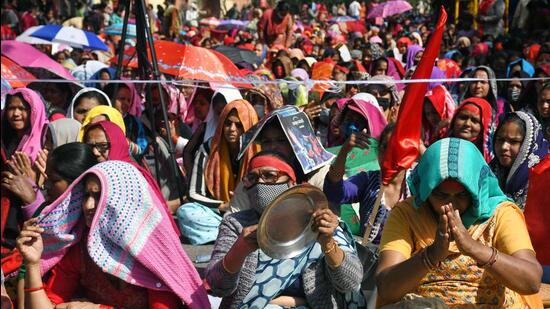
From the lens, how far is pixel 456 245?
11.9 ft

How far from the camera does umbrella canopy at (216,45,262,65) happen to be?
1461 cm

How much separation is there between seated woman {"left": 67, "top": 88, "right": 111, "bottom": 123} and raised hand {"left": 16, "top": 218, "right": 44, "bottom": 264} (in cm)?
417

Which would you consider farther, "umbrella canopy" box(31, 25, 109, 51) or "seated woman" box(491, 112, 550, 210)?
"umbrella canopy" box(31, 25, 109, 51)

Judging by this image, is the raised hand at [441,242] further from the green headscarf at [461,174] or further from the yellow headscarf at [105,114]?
the yellow headscarf at [105,114]

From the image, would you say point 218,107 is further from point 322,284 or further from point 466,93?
point 322,284

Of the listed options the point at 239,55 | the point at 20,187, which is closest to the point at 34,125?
the point at 20,187

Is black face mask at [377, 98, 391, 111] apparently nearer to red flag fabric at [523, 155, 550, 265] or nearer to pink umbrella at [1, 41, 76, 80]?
pink umbrella at [1, 41, 76, 80]

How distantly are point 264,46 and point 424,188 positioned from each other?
15102 millimetres

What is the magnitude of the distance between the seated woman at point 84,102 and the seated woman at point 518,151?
3.49m

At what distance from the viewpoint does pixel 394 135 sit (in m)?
5.32

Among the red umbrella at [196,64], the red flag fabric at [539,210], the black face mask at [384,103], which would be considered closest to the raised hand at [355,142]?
the red flag fabric at [539,210]

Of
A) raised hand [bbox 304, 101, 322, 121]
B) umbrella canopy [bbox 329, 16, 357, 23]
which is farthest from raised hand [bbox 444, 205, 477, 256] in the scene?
umbrella canopy [bbox 329, 16, 357, 23]

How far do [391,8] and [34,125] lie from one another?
64.2ft

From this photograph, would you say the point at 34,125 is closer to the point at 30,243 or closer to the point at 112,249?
the point at 112,249
